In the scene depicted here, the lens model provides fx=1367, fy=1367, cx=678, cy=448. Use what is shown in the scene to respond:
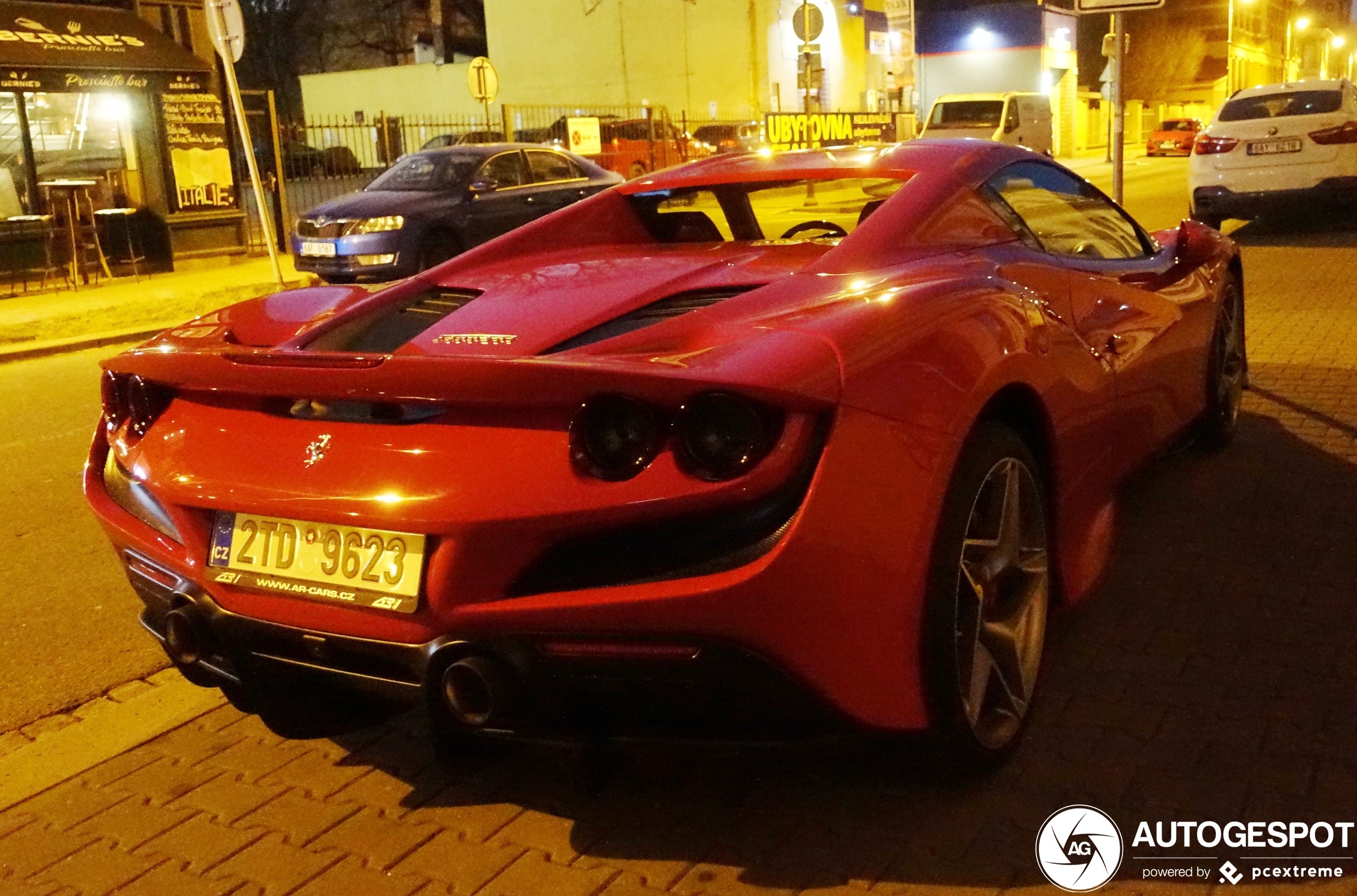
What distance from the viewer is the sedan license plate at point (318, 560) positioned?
250cm

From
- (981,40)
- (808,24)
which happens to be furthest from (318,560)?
(981,40)

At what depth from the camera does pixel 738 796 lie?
2977 millimetres

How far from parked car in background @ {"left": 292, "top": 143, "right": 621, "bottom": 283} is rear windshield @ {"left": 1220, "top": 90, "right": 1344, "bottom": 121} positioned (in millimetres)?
7527

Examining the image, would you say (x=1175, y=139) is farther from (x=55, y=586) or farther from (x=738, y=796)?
(x=738, y=796)

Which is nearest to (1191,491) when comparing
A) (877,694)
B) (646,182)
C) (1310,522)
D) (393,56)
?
(1310,522)

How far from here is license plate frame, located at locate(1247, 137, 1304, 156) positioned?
46.8 ft

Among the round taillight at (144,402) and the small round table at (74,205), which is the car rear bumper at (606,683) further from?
the small round table at (74,205)

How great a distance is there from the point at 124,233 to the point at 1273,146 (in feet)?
43.2

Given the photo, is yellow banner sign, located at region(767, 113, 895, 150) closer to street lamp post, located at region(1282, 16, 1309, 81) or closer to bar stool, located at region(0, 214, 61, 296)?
bar stool, located at region(0, 214, 61, 296)

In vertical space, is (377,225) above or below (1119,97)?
below

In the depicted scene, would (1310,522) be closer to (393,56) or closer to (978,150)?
(978,150)

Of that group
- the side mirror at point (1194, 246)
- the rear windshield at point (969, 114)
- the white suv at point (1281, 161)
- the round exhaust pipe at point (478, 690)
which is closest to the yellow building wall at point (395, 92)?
the rear windshield at point (969, 114)

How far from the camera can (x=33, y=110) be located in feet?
52.6

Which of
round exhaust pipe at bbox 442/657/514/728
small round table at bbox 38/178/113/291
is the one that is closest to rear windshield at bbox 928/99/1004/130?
small round table at bbox 38/178/113/291
